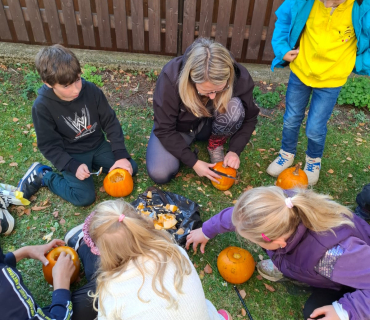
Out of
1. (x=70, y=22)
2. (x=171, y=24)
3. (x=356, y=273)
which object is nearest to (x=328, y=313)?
(x=356, y=273)

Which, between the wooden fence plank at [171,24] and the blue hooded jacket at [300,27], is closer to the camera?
the blue hooded jacket at [300,27]

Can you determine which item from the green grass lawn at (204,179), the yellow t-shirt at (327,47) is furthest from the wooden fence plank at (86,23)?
the yellow t-shirt at (327,47)

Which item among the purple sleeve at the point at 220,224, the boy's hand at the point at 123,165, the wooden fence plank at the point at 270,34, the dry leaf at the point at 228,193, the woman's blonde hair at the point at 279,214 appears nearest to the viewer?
the woman's blonde hair at the point at 279,214

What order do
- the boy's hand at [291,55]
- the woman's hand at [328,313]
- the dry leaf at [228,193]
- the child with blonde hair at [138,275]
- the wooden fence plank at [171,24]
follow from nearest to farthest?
the child with blonde hair at [138,275] → the woman's hand at [328,313] → the boy's hand at [291,55] → the dry leaf at [228,193] → the wooden fence plank at [171,24]

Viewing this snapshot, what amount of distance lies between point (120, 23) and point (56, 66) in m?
2.61

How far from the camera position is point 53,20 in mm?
4801

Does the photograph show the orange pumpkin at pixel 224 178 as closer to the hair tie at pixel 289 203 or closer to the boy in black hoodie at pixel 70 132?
the boy in black hoodie at pixel 70 132

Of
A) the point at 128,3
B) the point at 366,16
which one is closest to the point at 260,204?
the point at 366,16

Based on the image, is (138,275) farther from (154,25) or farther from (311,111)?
(154,25)

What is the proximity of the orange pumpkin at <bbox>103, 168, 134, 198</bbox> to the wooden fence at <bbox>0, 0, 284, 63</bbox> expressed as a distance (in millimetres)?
2689

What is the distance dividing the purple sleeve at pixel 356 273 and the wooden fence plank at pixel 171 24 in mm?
3924

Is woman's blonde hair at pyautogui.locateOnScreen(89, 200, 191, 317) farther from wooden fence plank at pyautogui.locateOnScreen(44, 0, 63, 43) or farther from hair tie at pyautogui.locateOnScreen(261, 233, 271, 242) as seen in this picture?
wooden fence plank at pyautogui.locateOnScreen(44, 0, 63, 43)

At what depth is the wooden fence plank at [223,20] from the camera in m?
4.46

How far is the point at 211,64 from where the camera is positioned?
238 centimetres
